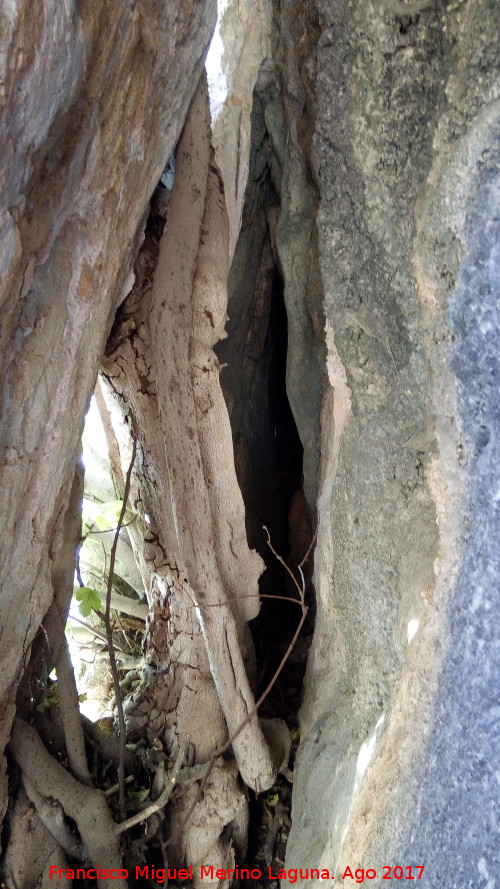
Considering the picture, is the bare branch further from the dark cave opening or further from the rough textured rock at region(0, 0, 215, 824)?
the rough textured rock at region(0, 0, 215, 824)

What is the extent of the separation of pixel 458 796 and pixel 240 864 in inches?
25.7

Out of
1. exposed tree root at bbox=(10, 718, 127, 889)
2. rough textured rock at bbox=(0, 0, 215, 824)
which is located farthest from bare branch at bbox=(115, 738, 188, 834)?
rough textured rock at bbox=(0, 0, 215, 824)

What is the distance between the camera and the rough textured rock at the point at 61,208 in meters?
0.63

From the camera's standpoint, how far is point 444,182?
2.53ft

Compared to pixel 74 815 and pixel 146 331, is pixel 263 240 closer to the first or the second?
pixel 146 331

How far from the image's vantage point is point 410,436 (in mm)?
930

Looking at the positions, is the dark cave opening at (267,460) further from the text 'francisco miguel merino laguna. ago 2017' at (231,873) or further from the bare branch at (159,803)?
the bare branch at (159,803)

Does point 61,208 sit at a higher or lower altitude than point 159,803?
higher

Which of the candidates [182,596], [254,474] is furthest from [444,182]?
[254,474]

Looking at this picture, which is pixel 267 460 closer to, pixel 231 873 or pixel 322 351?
pixel 322 351

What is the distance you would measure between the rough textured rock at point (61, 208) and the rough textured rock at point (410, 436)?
269 mm

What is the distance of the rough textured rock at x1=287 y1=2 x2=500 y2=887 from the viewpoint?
744 millimetres

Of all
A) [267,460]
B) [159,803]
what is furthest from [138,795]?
[267,460]

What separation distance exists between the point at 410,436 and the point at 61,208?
1.74 ft
